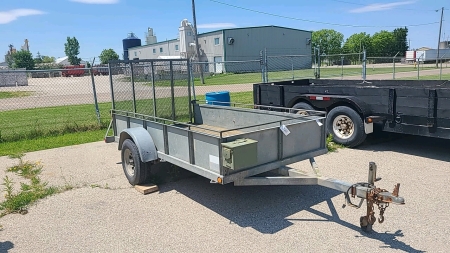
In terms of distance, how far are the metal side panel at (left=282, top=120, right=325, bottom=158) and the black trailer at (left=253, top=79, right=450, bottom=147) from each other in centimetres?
96

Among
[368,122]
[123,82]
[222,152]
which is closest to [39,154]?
[123,82]

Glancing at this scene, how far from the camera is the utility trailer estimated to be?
12.3 feet

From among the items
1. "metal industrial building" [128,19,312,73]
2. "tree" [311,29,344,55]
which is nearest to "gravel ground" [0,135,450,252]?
"metal industrial building" [128,19,312,73]

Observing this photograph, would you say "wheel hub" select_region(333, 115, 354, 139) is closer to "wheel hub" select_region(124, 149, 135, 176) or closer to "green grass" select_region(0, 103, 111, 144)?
"wheel hub" select_region(124, 149, 135, 176)

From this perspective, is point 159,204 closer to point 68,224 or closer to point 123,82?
point 68,224

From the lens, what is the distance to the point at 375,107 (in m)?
6.94

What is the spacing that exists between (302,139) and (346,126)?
10.4ft

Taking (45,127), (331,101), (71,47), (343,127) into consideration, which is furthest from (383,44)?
(45,127)

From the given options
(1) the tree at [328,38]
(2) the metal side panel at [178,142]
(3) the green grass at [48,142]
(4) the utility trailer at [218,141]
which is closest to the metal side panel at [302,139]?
(4) the utility trailer at [218,141]

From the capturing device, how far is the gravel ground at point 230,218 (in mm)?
3654

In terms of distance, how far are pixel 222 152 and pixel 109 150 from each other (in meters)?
4.93

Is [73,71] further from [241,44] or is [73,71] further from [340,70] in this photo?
[241,44]

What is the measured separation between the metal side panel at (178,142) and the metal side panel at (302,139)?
3.87ft

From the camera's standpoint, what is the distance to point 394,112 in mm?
6641
